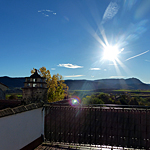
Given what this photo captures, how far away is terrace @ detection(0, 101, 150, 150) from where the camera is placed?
4.73m

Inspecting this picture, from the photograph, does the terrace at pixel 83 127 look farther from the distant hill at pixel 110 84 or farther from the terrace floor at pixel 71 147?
the distant hill at pixel 110 84

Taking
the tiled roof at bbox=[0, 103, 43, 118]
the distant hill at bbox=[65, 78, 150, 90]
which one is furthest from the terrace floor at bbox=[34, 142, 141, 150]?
the distant hill at bbox=[65, 78, 150, 90]

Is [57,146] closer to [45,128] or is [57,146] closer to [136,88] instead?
[45,128]

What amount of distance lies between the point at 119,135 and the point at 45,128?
3149 mm

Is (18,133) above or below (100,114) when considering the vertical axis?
below

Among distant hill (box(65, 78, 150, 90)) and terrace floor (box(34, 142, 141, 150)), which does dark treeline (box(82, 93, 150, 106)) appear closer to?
distant hill (box(65, 78, 150, 90))

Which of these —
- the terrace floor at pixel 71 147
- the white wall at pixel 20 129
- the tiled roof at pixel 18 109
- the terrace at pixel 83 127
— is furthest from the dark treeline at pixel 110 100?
the tiled roof at pixel 18 109

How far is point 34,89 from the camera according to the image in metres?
9.51

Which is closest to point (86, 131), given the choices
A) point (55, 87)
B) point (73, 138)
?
point (73, 138)

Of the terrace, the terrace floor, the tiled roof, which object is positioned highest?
the tiled roof

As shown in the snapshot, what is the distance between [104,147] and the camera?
488cm

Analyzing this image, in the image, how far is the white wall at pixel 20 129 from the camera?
140 inches

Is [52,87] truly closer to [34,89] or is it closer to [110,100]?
[34,89]

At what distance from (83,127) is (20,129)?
2514 mm
